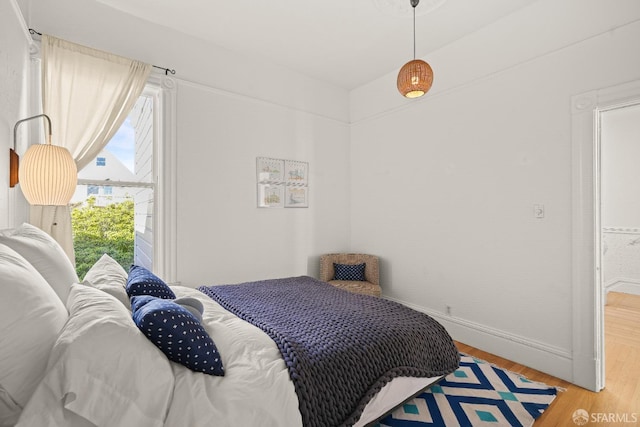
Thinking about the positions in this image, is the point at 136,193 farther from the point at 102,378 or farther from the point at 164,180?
the point at 102,378

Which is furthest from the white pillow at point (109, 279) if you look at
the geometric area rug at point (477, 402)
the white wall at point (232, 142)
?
the geometric area rug at point (477, 402)

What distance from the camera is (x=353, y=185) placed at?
4.47 meters

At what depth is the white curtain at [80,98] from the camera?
2.42m

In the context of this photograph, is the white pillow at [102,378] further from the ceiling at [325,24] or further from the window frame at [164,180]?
the ceiling at [325,24]

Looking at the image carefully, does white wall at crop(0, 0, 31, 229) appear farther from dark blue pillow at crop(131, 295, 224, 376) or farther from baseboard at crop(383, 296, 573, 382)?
baseboard at crop(383, 296, 573, 382)

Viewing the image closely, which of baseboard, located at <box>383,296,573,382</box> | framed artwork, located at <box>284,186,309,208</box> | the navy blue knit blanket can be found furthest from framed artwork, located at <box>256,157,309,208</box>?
baseboard, located at <box>383,296,573,382</box>

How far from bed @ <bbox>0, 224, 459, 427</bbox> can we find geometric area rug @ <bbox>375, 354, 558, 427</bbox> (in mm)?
180

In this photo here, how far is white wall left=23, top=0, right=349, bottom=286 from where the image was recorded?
287 centimetres

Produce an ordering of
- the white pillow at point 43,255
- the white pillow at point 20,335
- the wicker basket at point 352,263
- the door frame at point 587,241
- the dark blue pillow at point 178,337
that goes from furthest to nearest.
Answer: the wicker basket at point 352,263 → the door frame at point 587,241 → the white pillow at point 43,255 → the dark blue pillow at point 178,337 → the white pillow at point 20,335

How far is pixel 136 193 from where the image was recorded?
3.06m

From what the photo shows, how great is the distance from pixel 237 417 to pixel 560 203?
2744 millimetres

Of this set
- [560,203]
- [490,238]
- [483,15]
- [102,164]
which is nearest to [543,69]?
[483,15]

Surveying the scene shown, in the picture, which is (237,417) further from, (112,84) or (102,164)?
(112,84)

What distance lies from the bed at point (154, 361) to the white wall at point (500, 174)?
119cm
